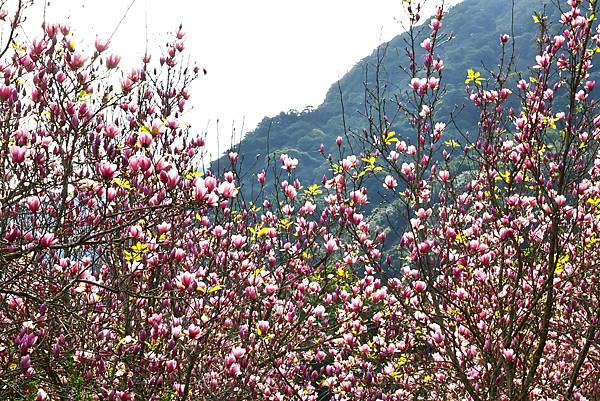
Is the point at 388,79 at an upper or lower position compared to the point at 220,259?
upper

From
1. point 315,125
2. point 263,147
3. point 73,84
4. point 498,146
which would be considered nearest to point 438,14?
Result: point 498,146

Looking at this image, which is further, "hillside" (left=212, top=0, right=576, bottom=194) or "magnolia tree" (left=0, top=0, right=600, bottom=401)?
"hillside" (left=212, top=0, right=576, bottom=194)

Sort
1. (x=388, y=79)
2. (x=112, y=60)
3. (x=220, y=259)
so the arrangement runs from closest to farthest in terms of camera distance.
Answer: (x=112, y=60) < (x=220, y=259) < (x=388, y=79)

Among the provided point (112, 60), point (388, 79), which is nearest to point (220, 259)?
point (112, 60)

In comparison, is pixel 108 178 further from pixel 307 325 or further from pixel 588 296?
pixel 588 296

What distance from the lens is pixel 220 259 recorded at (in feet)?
15.5

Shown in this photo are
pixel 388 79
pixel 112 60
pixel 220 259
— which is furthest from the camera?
pixel 388 79

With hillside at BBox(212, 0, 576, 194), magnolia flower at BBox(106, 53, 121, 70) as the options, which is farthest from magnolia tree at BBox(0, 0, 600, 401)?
hillside at BBox(212, 0, 576, 194)

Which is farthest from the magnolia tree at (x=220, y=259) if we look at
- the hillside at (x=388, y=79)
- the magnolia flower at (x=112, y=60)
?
the hillside at (x=388, y=79)

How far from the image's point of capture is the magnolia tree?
3.05m

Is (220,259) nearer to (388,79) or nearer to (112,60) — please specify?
(112,60)

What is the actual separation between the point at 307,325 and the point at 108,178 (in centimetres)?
332

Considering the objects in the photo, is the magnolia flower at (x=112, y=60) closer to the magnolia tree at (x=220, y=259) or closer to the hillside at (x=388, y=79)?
the magnolia tree at (x=220, y=259)

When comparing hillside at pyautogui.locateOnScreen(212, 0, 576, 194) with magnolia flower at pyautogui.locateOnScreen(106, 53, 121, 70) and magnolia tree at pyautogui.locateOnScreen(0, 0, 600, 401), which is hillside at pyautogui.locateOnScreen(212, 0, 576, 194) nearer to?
magnolia tree at pyautogui.locateOnScreen(0, 0, 600, 401)
